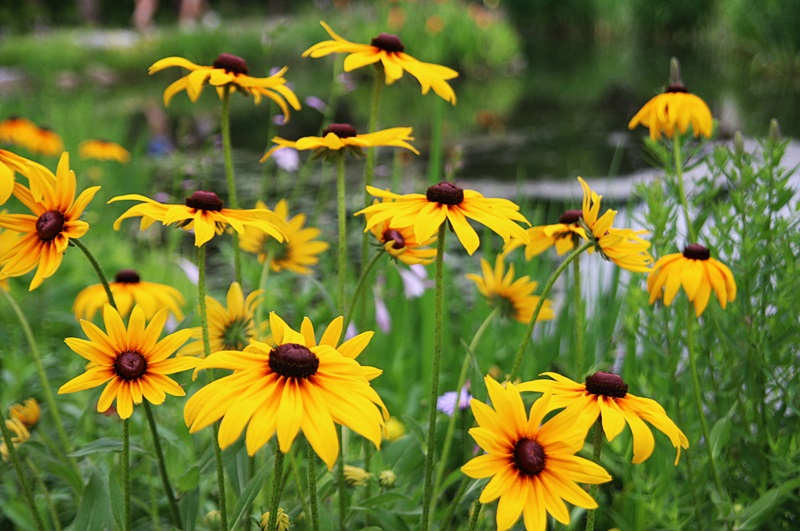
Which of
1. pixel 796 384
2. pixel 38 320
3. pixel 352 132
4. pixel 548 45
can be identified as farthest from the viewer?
pixel 548 45

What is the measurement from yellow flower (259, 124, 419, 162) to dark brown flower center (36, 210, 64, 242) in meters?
0.25

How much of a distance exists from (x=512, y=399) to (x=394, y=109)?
652cm

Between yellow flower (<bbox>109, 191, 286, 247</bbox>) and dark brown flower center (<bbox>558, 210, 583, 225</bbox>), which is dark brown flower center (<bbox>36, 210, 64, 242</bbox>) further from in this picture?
dark brown flower center (<bbox>558, 210, 583, 225</bbox>)

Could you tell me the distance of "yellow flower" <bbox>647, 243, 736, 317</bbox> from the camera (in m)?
0.93

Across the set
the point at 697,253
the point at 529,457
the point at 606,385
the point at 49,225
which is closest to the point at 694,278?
the point at 697,253

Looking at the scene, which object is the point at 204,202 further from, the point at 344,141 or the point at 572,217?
the point at 572,217

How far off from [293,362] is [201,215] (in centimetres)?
25

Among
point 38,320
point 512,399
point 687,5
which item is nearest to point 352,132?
point 512,399

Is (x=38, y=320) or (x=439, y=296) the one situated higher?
(x=439, y=296)

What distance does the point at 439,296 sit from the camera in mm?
824

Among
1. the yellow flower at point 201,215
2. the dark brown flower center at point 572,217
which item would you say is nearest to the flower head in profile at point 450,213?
the yellow flower at point 201,215

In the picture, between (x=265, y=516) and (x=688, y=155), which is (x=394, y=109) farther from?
(x=265, y=516)

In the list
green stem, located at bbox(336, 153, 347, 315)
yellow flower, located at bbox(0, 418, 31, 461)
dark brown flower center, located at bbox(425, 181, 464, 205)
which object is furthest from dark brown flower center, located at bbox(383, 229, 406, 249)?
yellow flower, located at bbox(0, 418, 31, 461)

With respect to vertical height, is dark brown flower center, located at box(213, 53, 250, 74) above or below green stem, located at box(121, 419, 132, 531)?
above
